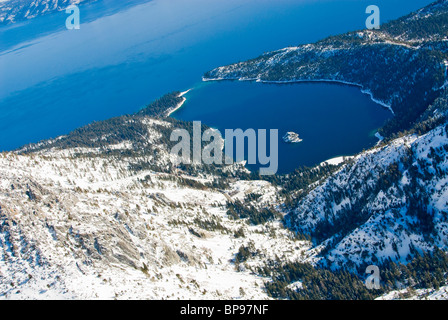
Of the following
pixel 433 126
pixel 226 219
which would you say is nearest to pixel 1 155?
pixel 226 219

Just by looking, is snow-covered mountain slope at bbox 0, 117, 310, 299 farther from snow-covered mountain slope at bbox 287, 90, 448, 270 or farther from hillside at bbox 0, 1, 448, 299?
snow-covered mountain slope at bbox 287, 90, 448, 270

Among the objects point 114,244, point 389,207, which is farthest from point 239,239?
point 114,244

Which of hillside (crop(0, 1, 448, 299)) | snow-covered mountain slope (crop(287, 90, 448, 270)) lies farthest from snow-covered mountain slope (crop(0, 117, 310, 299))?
snow-covered mountain slope (crop(287, 90, 448, 270))

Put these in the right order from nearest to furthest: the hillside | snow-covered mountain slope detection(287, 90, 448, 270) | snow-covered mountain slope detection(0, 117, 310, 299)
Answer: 1. snow-covered mountain slope detection(0, 117, 310, 299)
2. the hillside
3. snow-covered mountain slope detection(287, 90, 448, 270)

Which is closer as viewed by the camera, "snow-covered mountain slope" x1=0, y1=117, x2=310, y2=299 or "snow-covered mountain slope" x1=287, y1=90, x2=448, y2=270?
"snow-covered mountain slope" x1=0, y1=117, x2=310, y2=299

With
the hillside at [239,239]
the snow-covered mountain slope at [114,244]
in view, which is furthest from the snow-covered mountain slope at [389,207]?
the snow-covered mountain slope at [114,244]

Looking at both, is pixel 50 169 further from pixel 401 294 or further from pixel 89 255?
pixel 401 294

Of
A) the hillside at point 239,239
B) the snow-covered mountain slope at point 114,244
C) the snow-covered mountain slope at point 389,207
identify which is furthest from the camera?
the snow-covered mountain slope at point 389,207

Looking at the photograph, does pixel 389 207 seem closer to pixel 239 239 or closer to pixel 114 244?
pixel 239 239

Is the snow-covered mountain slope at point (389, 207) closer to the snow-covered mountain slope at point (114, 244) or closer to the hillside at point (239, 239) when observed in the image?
the hillside at point (239, 239)

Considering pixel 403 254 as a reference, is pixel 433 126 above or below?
above

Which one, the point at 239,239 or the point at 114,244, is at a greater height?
the point at 239,239
